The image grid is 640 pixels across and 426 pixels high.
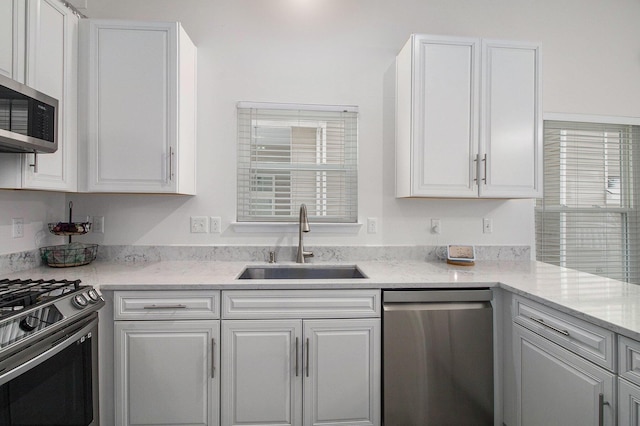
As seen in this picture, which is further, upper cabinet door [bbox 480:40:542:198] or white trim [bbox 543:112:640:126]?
white trim [bbox 543:112:640:126]

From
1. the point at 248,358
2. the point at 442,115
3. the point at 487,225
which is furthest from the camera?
the point at 487,225

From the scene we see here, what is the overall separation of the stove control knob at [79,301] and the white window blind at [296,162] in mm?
1059

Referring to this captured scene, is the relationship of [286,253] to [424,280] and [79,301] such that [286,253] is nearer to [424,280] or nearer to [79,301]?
[424,280]

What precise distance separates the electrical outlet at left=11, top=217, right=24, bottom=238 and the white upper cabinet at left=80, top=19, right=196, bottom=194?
1.39 ft

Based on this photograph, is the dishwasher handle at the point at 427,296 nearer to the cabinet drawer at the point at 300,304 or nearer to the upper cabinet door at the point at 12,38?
the cabinet drawer at the point at 300,304

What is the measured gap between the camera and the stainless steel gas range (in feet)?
3.49

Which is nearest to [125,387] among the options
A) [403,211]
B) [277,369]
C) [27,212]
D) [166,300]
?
[166,300]

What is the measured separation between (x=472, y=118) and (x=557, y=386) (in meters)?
1.51

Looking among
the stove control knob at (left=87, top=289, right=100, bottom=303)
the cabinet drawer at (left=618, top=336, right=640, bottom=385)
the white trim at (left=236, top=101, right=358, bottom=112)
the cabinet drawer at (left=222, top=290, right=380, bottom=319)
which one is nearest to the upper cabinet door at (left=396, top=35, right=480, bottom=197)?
the white trim at (left=236, top=101, right=358, bottom=112)

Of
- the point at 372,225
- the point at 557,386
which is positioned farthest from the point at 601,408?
the point at 372,225

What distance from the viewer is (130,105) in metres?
1.91

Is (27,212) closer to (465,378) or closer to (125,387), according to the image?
(125,387)

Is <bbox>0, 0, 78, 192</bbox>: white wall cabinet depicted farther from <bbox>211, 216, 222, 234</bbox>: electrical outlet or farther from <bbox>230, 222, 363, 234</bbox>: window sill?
<bbox>230, 222, 363, 234</bbox>: window sill

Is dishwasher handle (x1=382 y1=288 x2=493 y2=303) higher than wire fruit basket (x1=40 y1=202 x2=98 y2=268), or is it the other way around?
wire fruit basket (x1=40 y1=202 x2=98 y2=268)
